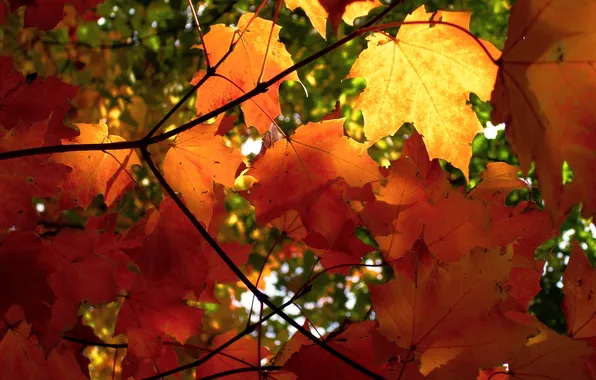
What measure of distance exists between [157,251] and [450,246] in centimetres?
57

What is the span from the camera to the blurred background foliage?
314 centimetres

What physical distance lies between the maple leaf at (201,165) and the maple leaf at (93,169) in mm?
133

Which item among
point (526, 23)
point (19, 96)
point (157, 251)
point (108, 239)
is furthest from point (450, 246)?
point (19, 96)

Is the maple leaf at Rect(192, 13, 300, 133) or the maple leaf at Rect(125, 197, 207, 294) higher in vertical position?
the maple leaf at Rect(192, 13, 300, 133)

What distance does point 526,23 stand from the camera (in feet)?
2.38

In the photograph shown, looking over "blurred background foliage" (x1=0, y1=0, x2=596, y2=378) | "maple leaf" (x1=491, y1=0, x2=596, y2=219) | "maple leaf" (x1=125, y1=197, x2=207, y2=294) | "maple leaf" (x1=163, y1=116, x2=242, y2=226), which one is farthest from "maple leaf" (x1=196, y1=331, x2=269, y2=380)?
"blurred background foliage" (x1=0, y1=0, x2=596, y2=378)

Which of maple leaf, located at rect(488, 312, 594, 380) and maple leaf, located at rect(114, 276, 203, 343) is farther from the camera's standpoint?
maple leaf, located at rect(114, 276, 203, 343)

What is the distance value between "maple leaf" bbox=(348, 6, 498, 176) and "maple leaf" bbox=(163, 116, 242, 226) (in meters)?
0.30

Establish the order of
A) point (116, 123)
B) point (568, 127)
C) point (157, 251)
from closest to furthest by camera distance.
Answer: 1. point (568, 127)
2. point (157, 251)
3. point (116, 123)

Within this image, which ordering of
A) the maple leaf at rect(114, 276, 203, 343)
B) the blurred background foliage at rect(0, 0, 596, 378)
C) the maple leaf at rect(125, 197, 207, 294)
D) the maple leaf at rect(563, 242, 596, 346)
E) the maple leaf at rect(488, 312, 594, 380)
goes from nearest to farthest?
the maple leaf at rect(488, 312, 594, 380) < the maple leaf at rect(563, 242, 596, 346) < the maple leaf at rect(125, 197, 207, 294) < the maple leaf at rect(114, 276, 203, 343) < the blurred background foliage at rect(0, 0, 596, 378)

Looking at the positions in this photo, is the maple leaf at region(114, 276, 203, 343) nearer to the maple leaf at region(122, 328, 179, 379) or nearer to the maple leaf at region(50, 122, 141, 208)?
the maple leaf at region(122, 328, 179, 379)

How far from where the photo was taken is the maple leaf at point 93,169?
1.33 metres

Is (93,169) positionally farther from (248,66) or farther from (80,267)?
(248,66)

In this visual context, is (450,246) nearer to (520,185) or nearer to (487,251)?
(487,251)
